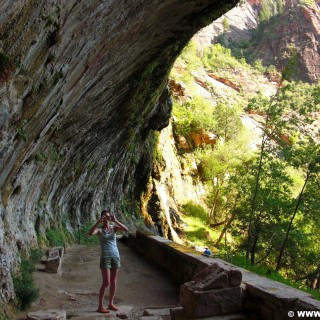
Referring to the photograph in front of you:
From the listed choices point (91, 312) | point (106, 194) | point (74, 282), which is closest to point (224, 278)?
point (91, 312)

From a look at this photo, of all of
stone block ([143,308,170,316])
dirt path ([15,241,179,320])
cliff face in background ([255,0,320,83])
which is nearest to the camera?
stone block ([143,308,170,316])

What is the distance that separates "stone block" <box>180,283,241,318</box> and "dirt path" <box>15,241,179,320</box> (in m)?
1.62

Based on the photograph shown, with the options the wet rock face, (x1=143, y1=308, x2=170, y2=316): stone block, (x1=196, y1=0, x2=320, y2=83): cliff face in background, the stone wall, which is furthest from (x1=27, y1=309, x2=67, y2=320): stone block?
(x1=196, y1=0, x2=320, y2=83): cliff face in background

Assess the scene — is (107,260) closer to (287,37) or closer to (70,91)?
(70,91)

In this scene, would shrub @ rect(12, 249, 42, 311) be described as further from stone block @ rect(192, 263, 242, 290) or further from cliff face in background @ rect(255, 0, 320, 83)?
cliff face in background @ rect(255, 0, 320, 83)

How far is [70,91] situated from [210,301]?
4.84 metres

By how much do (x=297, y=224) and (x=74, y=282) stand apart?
14.4 meters

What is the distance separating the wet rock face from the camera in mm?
4633

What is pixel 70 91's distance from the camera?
7293mm

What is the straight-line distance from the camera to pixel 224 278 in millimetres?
4570

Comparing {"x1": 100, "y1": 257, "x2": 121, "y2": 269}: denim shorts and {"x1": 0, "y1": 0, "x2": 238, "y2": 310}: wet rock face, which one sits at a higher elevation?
{"x1": 0, "y1": 0, "x2": 238, "y2": 310}: wet rock face

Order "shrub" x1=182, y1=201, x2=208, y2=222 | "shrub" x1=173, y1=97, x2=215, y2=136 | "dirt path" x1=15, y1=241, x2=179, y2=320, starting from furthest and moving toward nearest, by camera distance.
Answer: "shrub" x1=173, y1=97, x2=215, y2=136, "shrub" x1=182, y1=201, x2=208, y2=222, "dirt path" x1=15, y1=241, x2=179, y2=320

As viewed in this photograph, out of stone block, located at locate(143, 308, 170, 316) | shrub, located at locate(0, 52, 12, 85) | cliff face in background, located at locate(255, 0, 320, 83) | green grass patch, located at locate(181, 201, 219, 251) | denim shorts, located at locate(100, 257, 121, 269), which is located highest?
cliff face in background, located at locate(255, 0, 320, 83)

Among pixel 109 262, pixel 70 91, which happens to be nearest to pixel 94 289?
pixel 109 262
